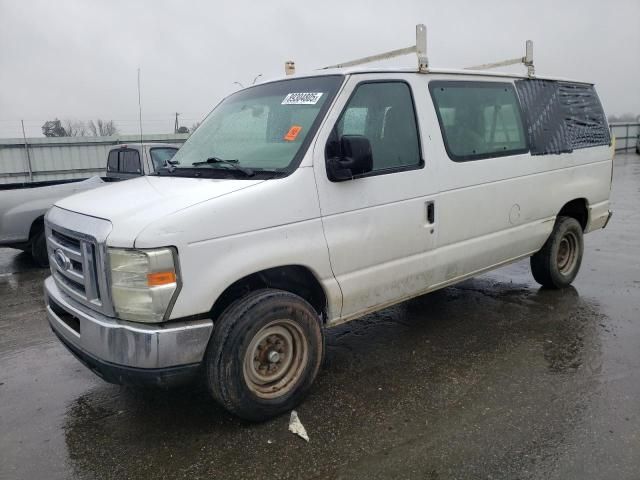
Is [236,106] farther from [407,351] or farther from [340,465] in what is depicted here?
[340,465]

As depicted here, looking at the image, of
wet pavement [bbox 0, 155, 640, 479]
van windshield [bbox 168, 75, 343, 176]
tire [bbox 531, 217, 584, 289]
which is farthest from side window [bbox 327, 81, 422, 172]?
tire [bbox 531, 217, 584, 289]

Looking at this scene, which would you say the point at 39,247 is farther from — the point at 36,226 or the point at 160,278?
the point at 160,278

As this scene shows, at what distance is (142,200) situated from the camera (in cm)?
308

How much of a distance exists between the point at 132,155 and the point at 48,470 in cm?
615

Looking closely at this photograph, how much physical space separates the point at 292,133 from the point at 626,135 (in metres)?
32.4

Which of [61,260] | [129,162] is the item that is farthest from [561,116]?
[129,162]

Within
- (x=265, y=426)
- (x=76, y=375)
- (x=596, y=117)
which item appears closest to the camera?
(x=265, y=426)

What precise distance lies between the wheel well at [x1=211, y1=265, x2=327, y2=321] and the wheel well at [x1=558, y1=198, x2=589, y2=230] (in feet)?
10.9

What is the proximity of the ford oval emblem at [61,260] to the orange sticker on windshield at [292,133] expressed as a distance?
5.18 feet

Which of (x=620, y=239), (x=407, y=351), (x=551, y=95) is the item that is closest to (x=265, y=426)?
(x=407, y=351)

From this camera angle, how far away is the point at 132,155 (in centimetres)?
820

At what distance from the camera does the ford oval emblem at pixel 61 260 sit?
3.17m

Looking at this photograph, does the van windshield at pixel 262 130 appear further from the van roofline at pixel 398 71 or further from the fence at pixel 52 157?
the fence at pixel 52 157

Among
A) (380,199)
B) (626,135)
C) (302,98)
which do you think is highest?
(302,98)
